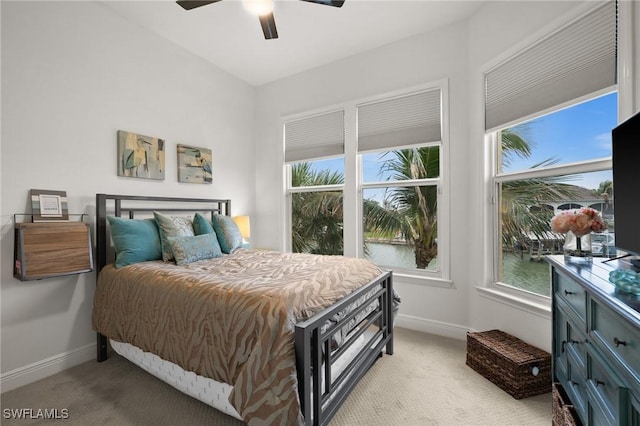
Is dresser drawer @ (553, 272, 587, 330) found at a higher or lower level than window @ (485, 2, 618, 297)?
lower

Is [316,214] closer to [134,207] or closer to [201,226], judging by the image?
[201,226]

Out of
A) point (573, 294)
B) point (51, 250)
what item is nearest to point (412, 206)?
point (573, 294)

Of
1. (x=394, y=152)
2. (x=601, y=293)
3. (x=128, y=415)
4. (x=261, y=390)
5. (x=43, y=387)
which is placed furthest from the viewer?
(x=394, y=152)

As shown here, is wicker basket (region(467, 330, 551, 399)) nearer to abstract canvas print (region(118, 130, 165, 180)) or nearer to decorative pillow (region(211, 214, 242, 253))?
decorative pillow (region(211, 214, 242, 253))

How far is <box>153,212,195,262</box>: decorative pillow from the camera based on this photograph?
243 cm

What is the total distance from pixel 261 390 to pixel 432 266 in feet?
7.52

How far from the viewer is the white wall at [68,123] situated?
2.04m

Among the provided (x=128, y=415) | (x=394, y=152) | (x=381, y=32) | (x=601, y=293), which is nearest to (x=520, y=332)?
(x=601, y=293)

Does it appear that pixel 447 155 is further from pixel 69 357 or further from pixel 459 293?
pixel 69 357

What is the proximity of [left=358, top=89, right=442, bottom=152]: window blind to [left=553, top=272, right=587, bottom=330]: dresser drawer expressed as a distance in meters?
1.73

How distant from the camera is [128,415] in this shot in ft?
5.67

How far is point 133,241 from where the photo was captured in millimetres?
2338

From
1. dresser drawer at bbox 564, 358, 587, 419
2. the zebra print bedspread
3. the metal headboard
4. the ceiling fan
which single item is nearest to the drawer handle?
dresser drawer at bbox 564, 358, 587, 419

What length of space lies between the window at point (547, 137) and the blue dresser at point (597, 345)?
54cm
